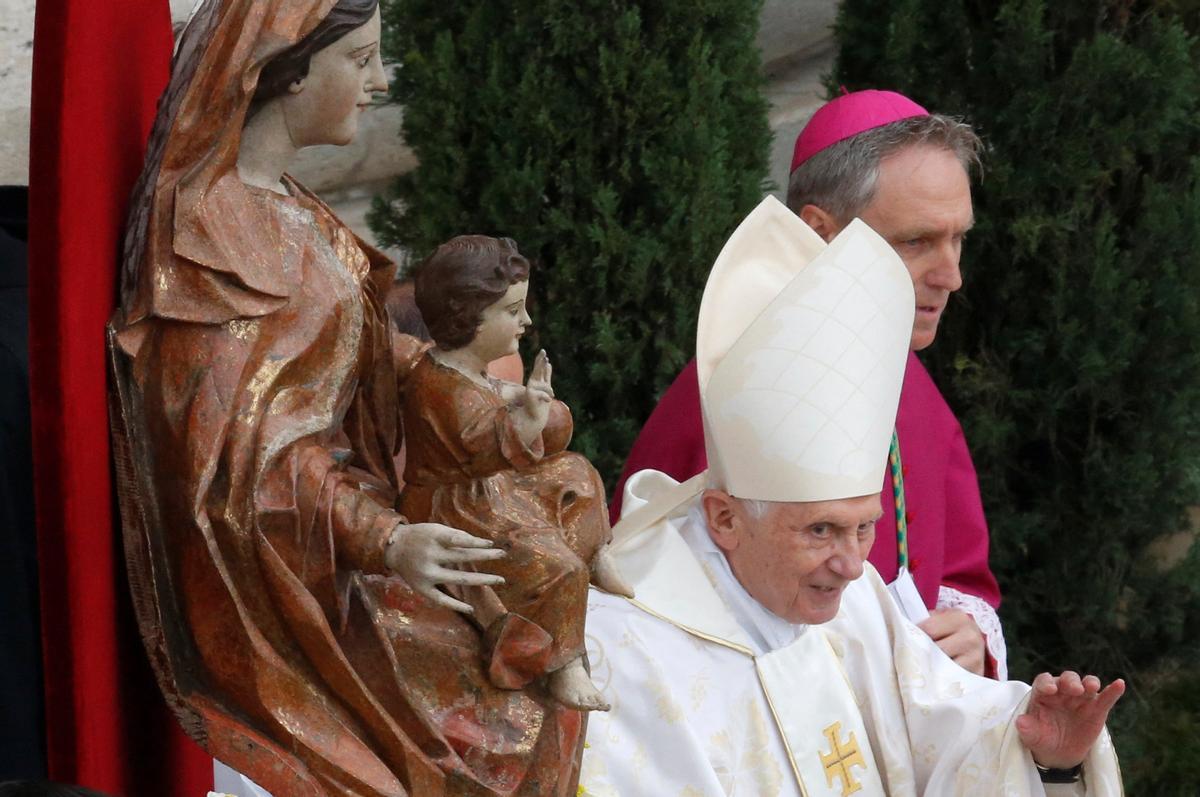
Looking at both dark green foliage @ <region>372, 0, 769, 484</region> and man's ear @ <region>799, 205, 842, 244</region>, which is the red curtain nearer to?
man's ear @ <region>799, 205, 842, 244</region>

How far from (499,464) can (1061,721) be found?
1536 mm

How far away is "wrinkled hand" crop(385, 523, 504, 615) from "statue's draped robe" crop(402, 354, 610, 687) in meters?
0.11

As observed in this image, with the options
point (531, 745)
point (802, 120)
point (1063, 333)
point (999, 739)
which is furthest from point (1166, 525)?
point (531, 745)

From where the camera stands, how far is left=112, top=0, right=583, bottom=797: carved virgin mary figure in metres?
1.86

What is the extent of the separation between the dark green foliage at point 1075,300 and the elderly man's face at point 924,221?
1.88m

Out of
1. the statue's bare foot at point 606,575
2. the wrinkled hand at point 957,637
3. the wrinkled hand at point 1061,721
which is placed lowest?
the wrinkled hand at point 957,637

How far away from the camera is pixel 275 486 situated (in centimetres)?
186

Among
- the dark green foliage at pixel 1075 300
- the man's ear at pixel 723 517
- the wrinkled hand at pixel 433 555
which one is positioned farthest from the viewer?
the dark green foliage at pixel 1075 300

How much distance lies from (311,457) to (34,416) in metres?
0.37

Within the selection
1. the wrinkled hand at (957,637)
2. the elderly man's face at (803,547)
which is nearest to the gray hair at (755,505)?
the elderly man's face at (803,547)

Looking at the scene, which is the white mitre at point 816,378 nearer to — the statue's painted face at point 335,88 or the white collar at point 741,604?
the white collar at point 741,604

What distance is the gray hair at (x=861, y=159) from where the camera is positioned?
3.88 meters

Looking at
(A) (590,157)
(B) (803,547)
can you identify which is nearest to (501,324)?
(B) (803,547)

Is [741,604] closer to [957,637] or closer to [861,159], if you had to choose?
[957,637]
